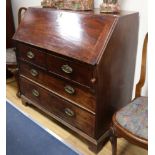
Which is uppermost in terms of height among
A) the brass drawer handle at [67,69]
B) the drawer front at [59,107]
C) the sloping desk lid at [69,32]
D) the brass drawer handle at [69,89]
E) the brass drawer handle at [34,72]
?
the sloping desk lid at [69,32]

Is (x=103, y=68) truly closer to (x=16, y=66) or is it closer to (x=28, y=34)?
(x=28, y=34)

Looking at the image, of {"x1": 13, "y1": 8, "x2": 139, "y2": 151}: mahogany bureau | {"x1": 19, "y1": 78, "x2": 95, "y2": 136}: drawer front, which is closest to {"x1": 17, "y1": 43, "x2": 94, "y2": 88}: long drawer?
{"x1": 13, "y1": 8, "x2": 139, "y2": 151}: mahogany bureau

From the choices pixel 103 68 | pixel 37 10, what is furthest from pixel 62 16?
pixel 103 68

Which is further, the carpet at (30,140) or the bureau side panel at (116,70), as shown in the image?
the carpet at (30,140)

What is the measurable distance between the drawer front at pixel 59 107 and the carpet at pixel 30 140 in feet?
0.61

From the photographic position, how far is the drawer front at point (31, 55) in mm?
1654

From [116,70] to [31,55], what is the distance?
739 mm

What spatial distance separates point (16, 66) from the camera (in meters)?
2.19

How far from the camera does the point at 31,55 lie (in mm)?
1750

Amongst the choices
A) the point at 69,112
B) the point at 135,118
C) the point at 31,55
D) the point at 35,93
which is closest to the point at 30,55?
the point at 31,55

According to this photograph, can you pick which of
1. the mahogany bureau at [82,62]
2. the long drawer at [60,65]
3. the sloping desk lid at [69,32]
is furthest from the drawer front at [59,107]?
the sloping desk lid at [69,32]

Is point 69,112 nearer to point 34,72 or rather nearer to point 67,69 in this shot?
point 67,69

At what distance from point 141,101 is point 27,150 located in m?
0.94

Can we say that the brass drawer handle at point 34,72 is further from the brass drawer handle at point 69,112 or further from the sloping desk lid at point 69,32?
the brass drawer handle at point 69,112
